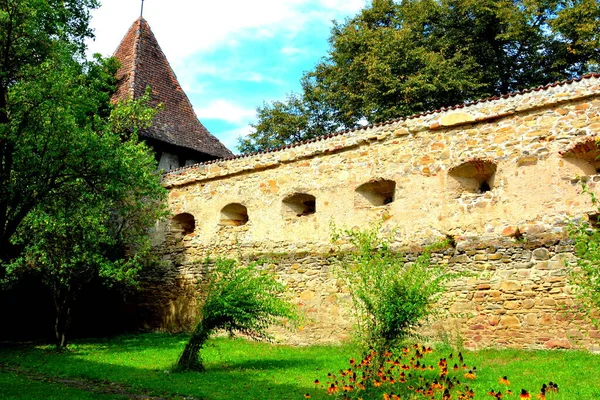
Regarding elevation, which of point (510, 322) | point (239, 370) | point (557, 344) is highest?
point (510, 322)

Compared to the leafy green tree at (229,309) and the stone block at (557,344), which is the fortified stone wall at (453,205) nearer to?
the stone block at (557,344)

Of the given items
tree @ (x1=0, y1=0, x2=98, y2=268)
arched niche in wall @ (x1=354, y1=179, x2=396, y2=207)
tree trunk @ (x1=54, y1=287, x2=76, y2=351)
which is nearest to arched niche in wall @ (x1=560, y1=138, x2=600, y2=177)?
arched niche in wall @ (x1=354, y1=179, x2=396, y2=207)

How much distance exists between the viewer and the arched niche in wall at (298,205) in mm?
12598

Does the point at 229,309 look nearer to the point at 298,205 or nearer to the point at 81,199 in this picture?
the point at 81,199

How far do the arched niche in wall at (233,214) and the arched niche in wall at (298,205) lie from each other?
1458mm

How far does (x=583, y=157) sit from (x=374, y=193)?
4035 millimetres

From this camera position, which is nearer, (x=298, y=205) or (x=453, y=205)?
(x=453, y=205)

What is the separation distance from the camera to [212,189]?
14.0 metres

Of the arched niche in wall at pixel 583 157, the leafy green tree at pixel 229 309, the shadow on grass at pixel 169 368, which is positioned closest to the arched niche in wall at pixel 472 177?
the arched niche in wall at pixel 583 157

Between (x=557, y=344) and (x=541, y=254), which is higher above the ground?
(x=541, y=254)

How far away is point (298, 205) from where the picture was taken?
1278 centimetres

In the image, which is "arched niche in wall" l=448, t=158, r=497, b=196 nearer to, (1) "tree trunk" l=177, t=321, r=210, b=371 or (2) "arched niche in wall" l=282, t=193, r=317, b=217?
(2) "arched niche in wall" l=282, t=193, r=317, b=217

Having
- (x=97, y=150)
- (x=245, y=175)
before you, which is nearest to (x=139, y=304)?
(x=245, y=175)

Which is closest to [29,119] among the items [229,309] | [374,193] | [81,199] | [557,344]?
[81,199]
